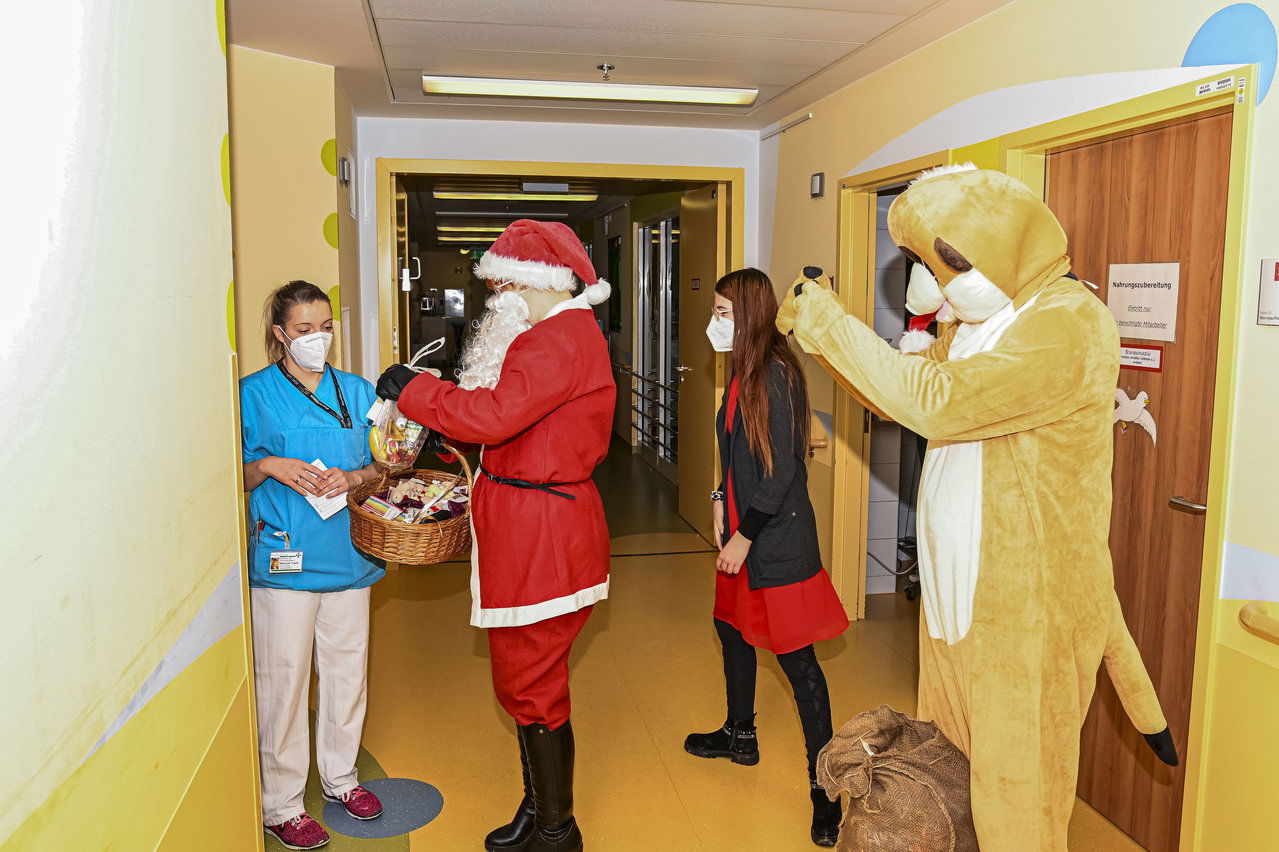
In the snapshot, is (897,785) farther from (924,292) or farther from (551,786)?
(551,786)

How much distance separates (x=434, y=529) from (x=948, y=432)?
129cm

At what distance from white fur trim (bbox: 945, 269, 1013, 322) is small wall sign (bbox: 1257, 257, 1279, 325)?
824 millimetres

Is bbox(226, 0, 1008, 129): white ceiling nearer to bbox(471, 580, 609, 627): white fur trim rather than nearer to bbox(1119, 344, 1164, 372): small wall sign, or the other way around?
bbox(1119, 344, 1164, 372): small wall sign

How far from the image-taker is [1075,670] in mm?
1833

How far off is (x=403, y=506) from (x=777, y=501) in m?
1.04

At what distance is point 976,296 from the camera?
181 centimetres

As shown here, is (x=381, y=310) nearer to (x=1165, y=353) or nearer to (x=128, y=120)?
(x=1165, y=353)

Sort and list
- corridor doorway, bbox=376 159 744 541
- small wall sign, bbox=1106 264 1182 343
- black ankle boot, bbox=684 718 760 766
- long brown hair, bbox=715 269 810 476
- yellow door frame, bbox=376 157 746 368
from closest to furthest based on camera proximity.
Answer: small wall sign, bbox=1106 264 1182 343 < long brown hair, bbox=715 269 810 476 < black ankle boot, bbox=684 718 760 766 < yellow door frame, bbox=376 157 746 368 < corridor doorway, bbox=376 159 744 541

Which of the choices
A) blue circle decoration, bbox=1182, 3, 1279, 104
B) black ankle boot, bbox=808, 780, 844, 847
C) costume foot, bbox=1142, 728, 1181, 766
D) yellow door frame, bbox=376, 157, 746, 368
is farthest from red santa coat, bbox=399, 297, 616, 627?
yellow door frame, bbox=376, 157, 746, 368

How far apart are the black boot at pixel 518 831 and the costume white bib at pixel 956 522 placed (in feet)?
4.41

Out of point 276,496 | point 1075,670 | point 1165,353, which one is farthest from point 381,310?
point 1075,670

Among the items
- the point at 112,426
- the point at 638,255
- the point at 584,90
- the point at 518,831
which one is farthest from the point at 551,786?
the point at 638,255

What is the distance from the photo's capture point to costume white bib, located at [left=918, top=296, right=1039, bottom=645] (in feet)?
5.98

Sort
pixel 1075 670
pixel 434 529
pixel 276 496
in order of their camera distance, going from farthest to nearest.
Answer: pixel 276 496, pixel 434 529, pixel 1075 670
